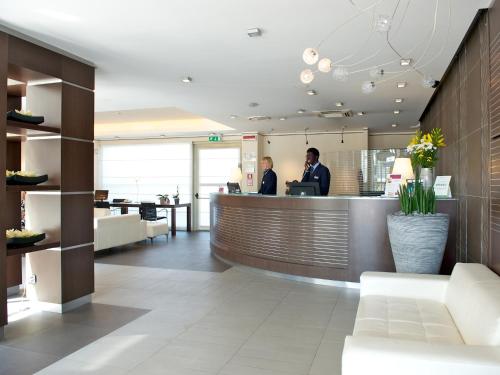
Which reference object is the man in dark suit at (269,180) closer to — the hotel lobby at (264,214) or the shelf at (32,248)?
the hotel lobby at (264,214)

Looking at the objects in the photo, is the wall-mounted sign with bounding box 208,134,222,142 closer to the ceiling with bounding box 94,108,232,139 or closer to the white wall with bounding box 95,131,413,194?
the ceiling with bounding box 94,108,232,139

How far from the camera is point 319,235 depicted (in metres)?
5.36

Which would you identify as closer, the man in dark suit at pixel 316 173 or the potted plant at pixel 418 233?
the potted plant at pixel 418 233

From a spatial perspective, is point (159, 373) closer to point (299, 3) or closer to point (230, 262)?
point (299, 3)

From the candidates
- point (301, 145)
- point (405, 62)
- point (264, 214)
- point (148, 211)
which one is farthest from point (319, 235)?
point (301, 145)

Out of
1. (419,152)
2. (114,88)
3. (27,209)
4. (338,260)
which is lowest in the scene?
(338,260)

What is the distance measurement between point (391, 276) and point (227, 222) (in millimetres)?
4103

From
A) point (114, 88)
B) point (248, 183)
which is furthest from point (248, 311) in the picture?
point (248, 183)

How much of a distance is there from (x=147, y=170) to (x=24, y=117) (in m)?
8.94

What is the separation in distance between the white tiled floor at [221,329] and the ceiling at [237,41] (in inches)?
109

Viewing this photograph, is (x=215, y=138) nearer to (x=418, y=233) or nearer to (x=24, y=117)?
(x=24, y=117)

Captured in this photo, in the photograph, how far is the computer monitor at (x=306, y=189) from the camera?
5676 millimetres

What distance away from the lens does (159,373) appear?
2.77 m

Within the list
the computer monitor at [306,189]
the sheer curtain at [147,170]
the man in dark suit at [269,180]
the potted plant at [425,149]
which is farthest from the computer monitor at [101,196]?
the potted plant at [425,149]
